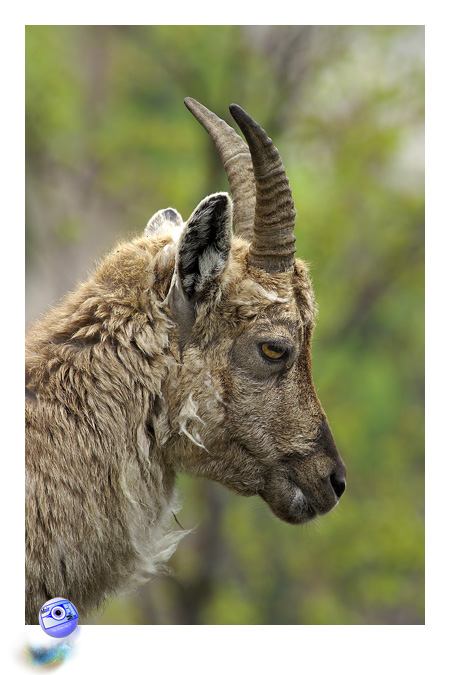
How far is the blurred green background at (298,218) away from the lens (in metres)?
11.9

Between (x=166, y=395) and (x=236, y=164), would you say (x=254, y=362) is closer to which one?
(x=166, y=395)

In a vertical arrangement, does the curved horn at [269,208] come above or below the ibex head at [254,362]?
above

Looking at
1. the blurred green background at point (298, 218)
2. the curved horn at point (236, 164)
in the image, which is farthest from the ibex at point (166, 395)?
the blurred green background at point (298, 218)

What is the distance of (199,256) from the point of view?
389 centimetres

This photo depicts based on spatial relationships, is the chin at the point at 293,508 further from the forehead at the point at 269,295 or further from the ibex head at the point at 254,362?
the forehead at the point at 269,295

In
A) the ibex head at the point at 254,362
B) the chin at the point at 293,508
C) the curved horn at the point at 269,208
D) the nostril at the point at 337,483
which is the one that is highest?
the curved horn at the point at 269,208

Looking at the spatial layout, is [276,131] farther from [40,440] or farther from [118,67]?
[40,440]

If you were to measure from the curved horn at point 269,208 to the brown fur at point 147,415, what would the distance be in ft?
0.30

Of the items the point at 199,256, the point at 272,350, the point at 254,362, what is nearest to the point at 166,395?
the point at 254,362

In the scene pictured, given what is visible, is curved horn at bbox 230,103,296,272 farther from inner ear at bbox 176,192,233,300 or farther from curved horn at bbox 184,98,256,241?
curved horn at bbox 184,98,256,241

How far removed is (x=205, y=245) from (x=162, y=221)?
106cm

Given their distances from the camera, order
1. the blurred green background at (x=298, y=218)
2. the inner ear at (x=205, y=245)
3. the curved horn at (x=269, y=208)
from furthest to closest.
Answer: the blurred green background at (x=298, y=218) → the curved horn at (x=269, y=208) → the inner ear at (x=205, y=245)
